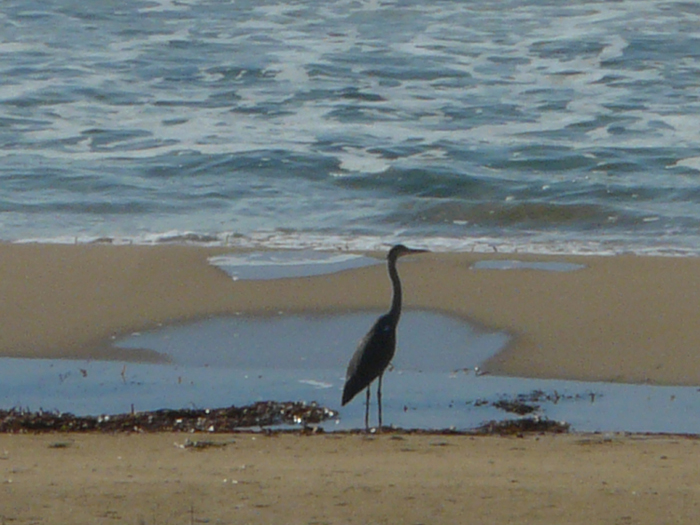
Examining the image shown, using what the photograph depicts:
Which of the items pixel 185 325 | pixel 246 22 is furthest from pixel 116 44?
pixel 185 325

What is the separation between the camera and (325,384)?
19.5ft

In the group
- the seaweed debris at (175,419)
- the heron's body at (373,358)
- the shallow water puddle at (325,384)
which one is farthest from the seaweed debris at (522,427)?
the seaweed debris at (175,419)

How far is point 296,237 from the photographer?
1053 cm

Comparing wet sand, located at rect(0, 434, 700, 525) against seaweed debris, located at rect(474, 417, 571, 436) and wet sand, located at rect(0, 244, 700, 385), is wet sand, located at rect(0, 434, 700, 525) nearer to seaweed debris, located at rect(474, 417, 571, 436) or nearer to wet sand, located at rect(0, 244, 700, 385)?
seaweed debris, located at rect(474, 417, 571, 436)

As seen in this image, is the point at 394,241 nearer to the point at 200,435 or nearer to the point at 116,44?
the point at 200,435

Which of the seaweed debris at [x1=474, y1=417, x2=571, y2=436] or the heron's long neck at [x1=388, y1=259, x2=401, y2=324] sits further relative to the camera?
the heron's long neck at [x1=388, y1=259, x2=401, y2=324]

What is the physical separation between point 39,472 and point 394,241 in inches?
261

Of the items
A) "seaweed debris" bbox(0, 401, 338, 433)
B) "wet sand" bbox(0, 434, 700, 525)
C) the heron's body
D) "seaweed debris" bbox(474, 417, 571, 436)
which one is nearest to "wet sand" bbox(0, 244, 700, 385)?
the heron's body

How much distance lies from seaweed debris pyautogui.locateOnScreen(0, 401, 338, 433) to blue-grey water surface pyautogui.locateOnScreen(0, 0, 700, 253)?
461cm

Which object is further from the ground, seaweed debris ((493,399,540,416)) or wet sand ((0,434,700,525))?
wet sand ((0,434,700,525))

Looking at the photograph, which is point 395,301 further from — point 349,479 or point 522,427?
point 349,479

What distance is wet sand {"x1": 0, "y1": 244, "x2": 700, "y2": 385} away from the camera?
20.7 ft

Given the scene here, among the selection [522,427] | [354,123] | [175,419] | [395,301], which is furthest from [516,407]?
[354,123]

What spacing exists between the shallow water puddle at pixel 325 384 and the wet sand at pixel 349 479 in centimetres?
53
